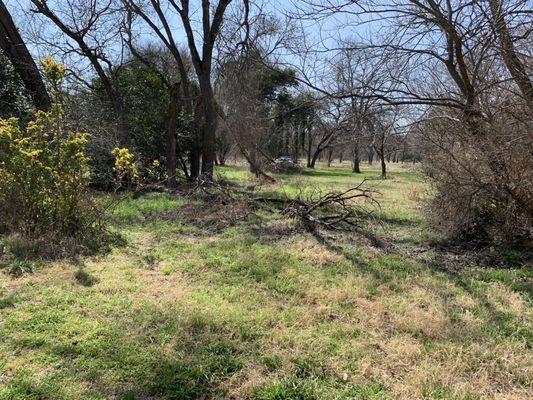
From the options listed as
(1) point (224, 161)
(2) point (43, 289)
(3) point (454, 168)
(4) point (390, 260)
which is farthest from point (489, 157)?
(1) point (224, 161)

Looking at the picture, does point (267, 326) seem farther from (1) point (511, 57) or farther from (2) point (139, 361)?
(1) point (511, 57)

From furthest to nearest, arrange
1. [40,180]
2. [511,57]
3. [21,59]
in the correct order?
[21,59] < [40,180] < [511,57]

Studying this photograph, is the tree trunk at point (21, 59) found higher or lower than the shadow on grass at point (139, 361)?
higher

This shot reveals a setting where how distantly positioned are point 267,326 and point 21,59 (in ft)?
37.3

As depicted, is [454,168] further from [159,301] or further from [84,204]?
[84,204]

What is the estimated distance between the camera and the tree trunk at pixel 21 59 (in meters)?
11.2

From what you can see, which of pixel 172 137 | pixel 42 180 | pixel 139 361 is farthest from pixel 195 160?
pixel 139 361

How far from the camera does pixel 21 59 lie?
11344 mm

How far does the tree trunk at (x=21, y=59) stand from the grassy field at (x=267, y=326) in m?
7.54

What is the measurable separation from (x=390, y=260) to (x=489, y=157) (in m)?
1.92

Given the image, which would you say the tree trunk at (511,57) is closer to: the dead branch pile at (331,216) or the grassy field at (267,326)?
the grassy field at (267,326)

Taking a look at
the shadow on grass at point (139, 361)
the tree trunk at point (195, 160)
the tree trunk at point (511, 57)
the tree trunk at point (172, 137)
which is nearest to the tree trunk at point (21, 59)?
the tree trunk at point (172, 137)

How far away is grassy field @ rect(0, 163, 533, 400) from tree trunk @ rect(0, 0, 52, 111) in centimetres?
754

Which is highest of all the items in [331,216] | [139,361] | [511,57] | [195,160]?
[511,57]
